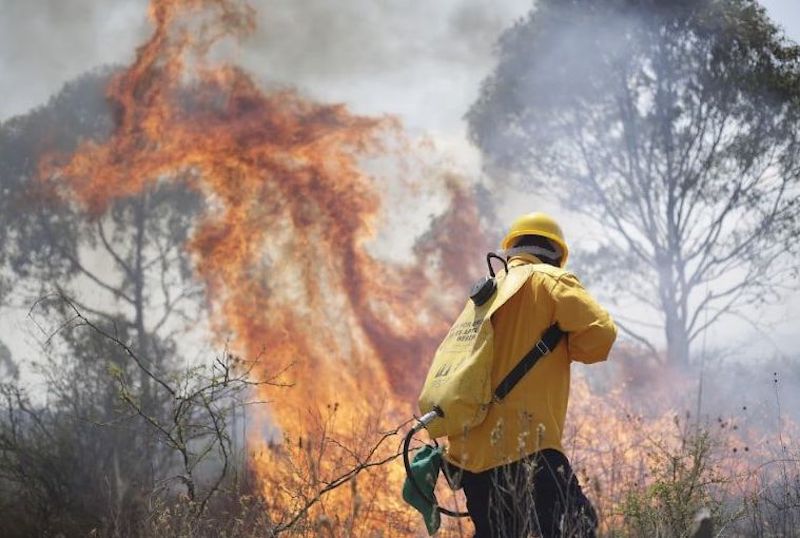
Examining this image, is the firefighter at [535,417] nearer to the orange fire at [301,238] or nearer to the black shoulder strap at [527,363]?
the black shoulder strap at [527,363]

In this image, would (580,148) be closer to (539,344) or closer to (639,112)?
(639,112)

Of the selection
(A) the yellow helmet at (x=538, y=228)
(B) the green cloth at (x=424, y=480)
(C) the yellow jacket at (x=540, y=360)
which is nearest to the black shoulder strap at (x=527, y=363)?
(C) the yellow jacket at (x=540, y=360)

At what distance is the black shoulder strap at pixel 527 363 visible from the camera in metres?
3.39

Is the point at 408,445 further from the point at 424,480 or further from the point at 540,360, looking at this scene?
the point at 540,360

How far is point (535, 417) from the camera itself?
334 cm

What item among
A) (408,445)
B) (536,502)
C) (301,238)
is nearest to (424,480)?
(408,445)

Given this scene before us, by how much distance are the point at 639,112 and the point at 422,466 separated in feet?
41.5

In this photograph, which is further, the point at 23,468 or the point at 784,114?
the point at 784,114

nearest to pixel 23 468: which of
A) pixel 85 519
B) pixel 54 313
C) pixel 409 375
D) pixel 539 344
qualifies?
pixel 85 519

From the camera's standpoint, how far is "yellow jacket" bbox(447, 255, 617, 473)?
11.0 feet

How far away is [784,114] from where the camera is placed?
13969mm

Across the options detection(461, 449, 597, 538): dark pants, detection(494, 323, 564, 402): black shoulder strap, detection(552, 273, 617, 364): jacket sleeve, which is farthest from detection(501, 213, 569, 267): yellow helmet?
detection(461, 449, 597, 538): dark pants

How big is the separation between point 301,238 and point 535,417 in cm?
821

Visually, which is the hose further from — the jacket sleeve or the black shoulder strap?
the jacket sleeve
